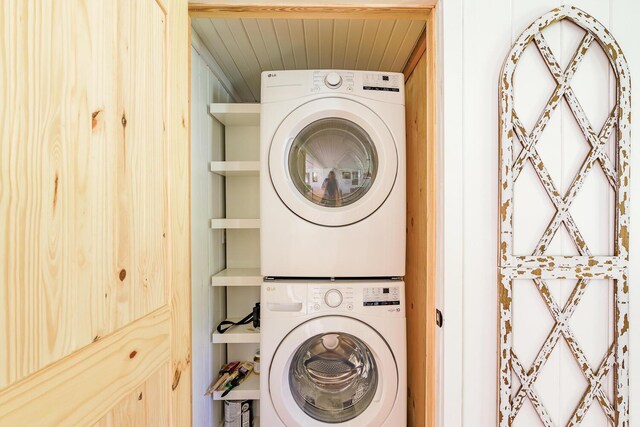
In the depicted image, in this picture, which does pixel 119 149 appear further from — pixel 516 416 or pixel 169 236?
pixel 516 416

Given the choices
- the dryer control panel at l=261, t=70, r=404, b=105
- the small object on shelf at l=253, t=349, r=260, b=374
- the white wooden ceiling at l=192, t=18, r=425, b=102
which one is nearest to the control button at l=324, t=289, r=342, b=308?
the small object on shelf at l=253, t=349, r=260, b=374

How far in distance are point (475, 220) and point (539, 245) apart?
0.74 ft

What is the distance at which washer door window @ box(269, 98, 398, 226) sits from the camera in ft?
4.87

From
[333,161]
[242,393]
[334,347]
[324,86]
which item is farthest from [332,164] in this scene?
[242,393]

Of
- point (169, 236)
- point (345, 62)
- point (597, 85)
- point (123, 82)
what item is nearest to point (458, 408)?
point (169, 236)

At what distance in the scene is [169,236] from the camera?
33.5 inches

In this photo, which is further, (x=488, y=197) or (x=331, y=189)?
(x=331, y=189)

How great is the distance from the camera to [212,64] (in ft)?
5.95

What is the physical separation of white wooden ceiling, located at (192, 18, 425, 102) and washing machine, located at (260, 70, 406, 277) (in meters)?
0.22

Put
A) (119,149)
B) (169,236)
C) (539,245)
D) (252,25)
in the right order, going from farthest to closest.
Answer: (252,25) → (539,245) → (169,236) → (119,149)

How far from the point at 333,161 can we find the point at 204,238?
0.76 metres

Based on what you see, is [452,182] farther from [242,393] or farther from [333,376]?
[242,393]

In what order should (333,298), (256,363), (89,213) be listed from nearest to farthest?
(89,213)
(333,298)
(256,363)

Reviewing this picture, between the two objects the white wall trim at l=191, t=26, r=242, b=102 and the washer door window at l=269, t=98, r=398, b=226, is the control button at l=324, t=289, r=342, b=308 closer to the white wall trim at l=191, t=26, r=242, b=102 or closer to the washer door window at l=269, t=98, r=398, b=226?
the washer door window at l=269, t=98, r=398, b=226
